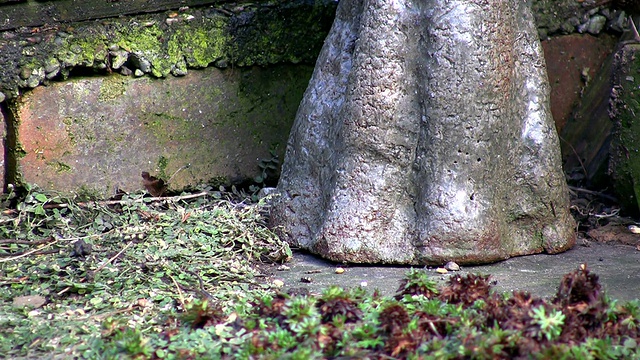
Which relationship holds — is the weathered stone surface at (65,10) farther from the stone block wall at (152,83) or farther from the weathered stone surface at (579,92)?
the weathered stone surface at (579,92)

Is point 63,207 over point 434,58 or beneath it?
beneath

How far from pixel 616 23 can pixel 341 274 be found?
2.31m

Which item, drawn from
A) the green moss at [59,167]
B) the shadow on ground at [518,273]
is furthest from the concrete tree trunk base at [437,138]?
the green moss at [59,167]

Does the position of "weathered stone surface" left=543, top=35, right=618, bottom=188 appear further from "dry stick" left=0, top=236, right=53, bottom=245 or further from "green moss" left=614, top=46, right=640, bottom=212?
"dry stick" left=0, top=236, right=53, bottom=245

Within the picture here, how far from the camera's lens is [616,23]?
175 inches

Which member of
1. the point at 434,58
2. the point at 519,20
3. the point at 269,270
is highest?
the point at 519,20

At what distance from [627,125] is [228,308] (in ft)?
7.20

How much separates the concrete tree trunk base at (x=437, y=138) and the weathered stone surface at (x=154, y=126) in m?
0.74

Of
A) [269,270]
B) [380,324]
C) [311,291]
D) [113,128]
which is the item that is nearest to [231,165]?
[113,128]

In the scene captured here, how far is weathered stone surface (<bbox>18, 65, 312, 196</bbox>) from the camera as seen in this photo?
3.74 metres

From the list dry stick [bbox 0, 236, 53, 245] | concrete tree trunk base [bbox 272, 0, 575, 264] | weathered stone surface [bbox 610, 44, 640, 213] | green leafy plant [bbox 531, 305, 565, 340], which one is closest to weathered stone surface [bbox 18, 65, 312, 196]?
dry stick [bbox 0, 236, 53, 245]

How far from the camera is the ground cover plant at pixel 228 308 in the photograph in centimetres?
236

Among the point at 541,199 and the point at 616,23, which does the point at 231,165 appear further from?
the point at 616,23

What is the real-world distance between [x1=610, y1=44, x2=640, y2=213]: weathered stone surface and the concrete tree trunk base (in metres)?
0.58
